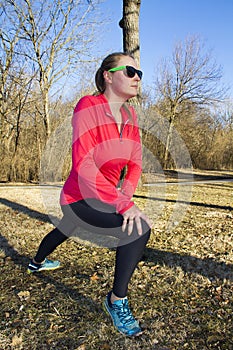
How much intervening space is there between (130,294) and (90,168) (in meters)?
1.32

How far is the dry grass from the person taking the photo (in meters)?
2.17

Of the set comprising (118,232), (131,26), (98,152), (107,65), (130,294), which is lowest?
(130,294)

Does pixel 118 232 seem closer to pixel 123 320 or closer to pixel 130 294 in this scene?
pixel 123 320

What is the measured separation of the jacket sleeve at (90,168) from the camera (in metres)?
2.02

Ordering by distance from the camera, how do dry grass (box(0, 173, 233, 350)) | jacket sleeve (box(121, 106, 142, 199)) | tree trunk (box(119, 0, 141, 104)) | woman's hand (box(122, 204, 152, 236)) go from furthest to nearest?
1. tree trunk (box(119, 0, 141, 104))
2. jacket sleeve (box(121, 106, 142, 199))
3. dry grass (box(0, 173, 233, 350))
4. woman's hand (box(122, 204, 152, 236))

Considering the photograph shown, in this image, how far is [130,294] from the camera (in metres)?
2.81

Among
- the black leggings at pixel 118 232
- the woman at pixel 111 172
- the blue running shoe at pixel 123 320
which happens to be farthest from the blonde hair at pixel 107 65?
the blue running shoe at pixel 123 320

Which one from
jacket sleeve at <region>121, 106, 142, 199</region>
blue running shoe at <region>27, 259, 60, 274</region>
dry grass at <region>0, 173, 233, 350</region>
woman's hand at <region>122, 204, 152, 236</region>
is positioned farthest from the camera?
blue running shoe at <region>27, 259, 60, 274</region>

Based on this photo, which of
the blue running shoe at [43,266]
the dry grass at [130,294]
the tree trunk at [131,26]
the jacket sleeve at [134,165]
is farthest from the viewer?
the tree trunk at [131,26]

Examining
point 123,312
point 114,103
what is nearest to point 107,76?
point 114,103

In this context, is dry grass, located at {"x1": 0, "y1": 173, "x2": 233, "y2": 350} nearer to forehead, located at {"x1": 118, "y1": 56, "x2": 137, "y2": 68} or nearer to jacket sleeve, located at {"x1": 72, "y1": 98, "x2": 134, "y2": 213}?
jacket sleeve, located at {"x1": 72, "y1": 98, "x2": 134, "y2": 213}

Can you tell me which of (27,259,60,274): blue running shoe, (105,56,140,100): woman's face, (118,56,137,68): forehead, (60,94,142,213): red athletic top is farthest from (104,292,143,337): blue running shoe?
(118,56,137,68): forehead

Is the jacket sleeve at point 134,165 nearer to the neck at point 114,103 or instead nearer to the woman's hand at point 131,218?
the neck at point 114,103

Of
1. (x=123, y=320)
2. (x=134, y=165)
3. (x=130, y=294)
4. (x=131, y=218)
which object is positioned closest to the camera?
(x=131, y=218)
